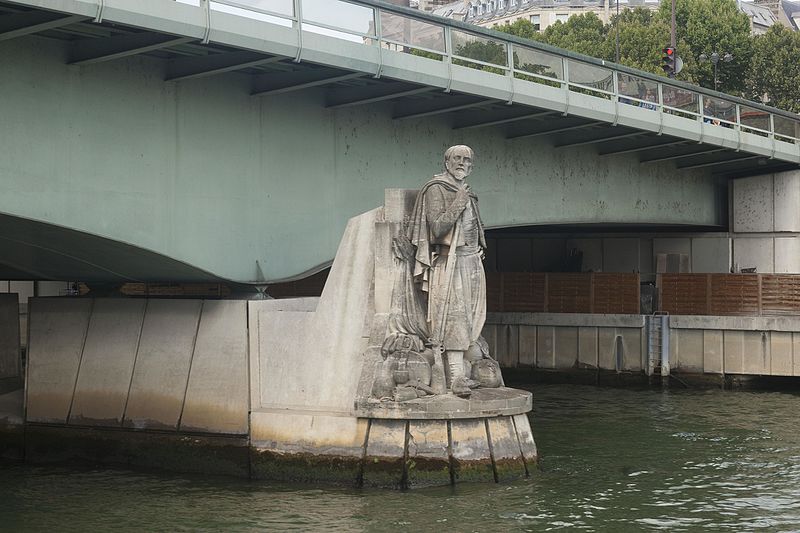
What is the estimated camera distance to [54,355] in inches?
981

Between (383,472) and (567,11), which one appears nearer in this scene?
(383,472)

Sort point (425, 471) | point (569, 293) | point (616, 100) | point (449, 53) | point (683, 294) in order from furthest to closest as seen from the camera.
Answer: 1. point (569, 293)
2. point (683, 294)
3. point (616, 100)
4. point (449, 53)
5. point (425, 471)

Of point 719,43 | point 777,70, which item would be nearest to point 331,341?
point 719,43

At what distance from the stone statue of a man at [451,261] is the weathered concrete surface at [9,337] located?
15021 millimetres

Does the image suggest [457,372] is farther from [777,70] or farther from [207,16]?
[777,70]

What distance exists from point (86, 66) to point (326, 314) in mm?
6001

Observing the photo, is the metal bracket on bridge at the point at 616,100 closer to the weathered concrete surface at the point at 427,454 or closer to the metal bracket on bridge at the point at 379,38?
the metal bracket on bridge at the point at 379,38

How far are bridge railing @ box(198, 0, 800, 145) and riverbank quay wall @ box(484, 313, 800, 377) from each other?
6703 millimetres

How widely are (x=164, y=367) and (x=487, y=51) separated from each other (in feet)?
30.8

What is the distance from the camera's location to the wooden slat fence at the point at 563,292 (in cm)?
4159

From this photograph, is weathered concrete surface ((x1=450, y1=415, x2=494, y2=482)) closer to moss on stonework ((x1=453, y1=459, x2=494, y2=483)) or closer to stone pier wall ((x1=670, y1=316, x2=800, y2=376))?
moss on stonework ((x1=453, y1=459, x2=494, y2=483))

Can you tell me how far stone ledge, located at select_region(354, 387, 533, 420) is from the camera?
20.3m

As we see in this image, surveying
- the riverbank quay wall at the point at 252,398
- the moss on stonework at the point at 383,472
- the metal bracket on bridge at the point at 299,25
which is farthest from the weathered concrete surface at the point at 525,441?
the metal bracket on bridge at the point at 299,25

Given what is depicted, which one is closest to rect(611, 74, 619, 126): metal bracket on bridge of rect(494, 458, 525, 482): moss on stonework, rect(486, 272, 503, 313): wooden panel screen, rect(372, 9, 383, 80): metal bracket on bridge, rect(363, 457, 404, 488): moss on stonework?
rect(372, 9, 383, 80): metal bracket on bridge
